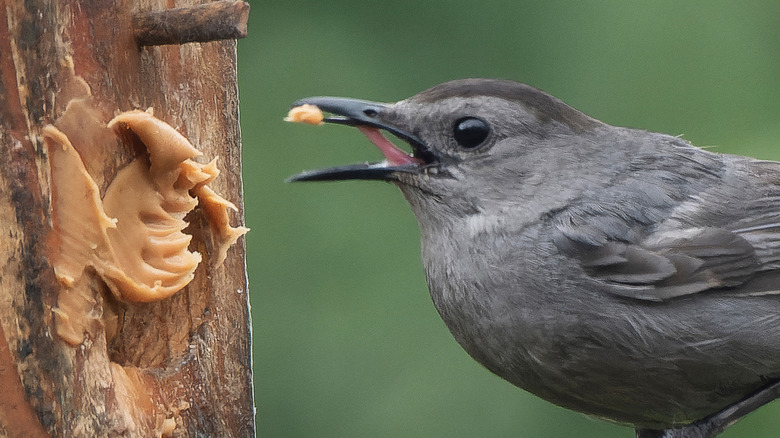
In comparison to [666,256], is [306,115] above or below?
above

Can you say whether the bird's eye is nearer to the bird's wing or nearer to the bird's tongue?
the bird's tongue

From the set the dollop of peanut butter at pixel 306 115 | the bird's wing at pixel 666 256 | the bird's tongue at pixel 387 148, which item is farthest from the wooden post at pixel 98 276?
the bird's wing at pixel 666 256

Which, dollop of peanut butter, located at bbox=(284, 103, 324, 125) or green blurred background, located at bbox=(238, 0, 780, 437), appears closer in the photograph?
dollop of peanut butter, located at bbox=(284, 103, 324, 125)

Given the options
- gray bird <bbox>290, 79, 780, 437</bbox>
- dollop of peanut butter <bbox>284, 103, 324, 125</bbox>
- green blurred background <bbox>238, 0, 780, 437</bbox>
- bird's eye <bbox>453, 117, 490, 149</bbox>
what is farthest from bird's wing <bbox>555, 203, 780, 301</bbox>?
green blurred background <bbox>238, 0, 780, 437</bbox>

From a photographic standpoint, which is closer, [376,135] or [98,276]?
[98,276]

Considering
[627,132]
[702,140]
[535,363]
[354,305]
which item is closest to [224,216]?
[535,363]

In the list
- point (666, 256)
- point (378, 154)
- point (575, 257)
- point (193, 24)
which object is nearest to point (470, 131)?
point (575, 257)

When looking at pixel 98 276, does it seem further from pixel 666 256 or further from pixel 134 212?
pixel 666 256

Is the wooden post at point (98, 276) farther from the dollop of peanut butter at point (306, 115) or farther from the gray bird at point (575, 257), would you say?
the gray bird at point (575, 257)
